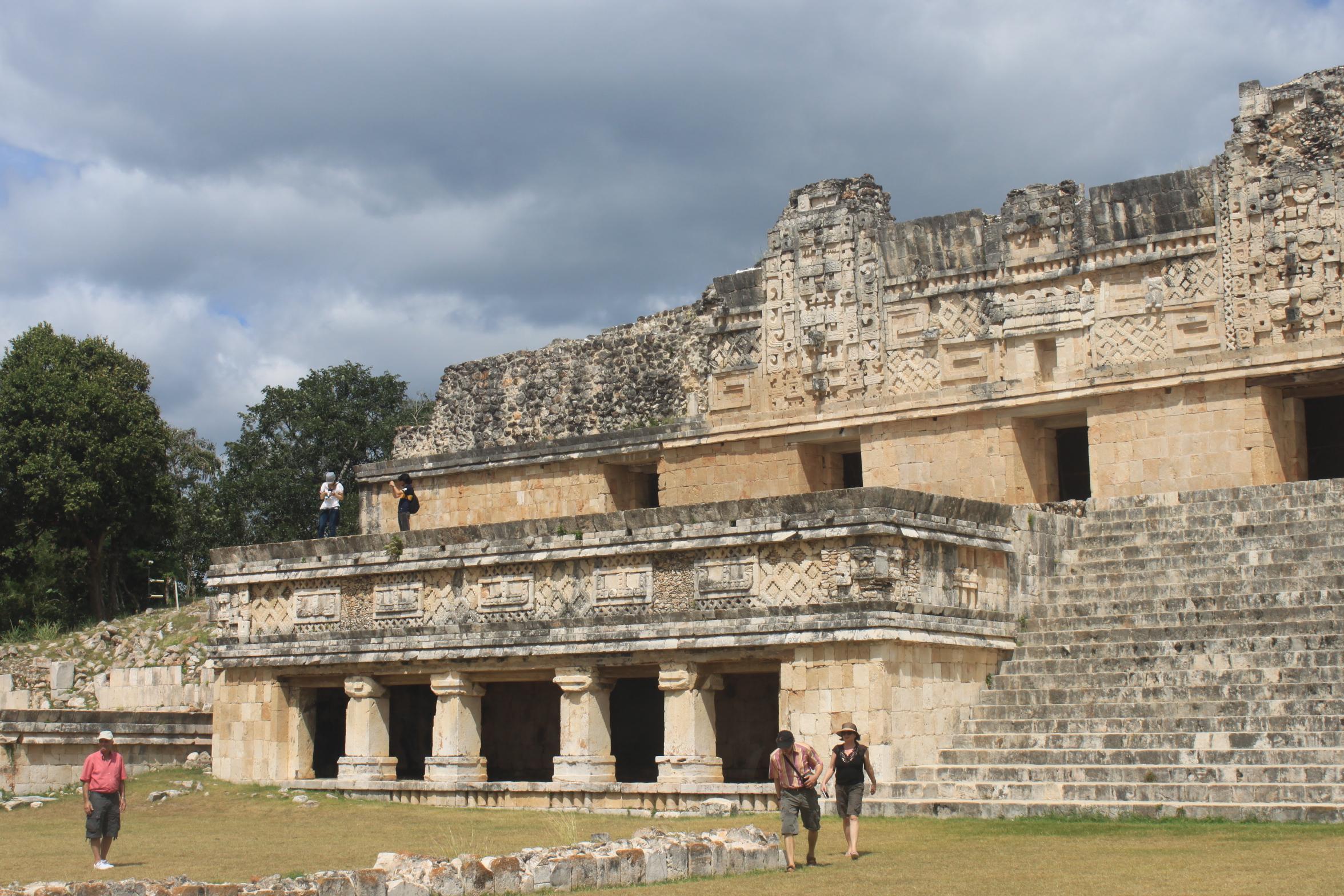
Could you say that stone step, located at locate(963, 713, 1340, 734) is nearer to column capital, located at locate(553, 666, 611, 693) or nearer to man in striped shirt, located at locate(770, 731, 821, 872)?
man in striped shirt, located at locate(770, 731, 821, 872)

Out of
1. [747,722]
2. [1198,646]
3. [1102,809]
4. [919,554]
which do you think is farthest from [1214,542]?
[747,722]

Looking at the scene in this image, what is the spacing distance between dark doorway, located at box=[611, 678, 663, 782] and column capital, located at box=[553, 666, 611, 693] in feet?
13.2

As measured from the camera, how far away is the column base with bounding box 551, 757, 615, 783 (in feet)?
53.1

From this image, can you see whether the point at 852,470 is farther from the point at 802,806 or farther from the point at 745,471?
the point at 802,806

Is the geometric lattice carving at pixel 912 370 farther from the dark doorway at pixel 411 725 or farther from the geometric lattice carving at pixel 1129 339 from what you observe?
the dark doorway at pixel 411 725

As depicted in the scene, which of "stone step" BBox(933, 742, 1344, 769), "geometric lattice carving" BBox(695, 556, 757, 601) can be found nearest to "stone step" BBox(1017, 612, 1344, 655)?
"stone step" BBox(933, 742, 1344, 769)

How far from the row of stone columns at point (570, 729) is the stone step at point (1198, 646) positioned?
335cm

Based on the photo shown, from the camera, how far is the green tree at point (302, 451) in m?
37.1

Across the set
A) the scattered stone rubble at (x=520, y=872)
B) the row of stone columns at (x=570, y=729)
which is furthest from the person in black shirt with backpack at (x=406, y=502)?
the scattered stone rubble at (x=520, y=872)

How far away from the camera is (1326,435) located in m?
19.7

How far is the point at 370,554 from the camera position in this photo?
1833 cm

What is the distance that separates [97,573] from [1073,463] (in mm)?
21463

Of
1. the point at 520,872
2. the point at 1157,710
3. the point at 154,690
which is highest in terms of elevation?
the point at 154,690

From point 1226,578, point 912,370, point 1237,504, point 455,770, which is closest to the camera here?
point 1226,578
